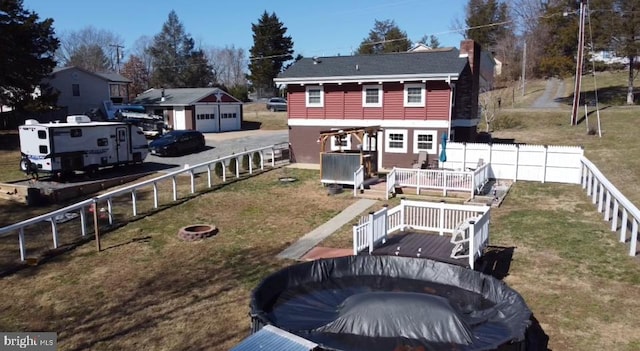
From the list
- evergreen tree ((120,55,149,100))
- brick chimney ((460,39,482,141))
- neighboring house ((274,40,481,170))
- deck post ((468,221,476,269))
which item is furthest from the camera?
evergreen tree ((120,55,149,100))

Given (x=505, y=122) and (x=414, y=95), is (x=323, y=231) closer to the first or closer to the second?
(x=414, y=95)

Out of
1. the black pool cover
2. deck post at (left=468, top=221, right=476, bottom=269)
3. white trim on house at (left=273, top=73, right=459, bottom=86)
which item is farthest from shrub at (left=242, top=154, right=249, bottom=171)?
deck post at (left=468, top=221, right=476, bottom=269)

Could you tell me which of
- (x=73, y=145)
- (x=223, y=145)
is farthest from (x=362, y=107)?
(x=73, y=145)

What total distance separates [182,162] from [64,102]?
24346mm

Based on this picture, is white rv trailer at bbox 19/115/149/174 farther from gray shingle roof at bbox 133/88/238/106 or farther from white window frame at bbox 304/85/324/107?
gray shingle roof at bbox 133/88/238/106

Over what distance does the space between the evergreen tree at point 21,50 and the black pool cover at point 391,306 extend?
3474 cm

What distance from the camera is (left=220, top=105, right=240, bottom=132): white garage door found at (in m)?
45.4

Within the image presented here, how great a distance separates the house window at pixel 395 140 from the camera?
24.4m

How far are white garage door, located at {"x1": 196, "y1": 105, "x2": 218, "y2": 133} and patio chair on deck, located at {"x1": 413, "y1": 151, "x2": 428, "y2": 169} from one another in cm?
2510

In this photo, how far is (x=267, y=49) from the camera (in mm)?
70500

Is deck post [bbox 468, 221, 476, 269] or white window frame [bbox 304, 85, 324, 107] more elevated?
white window frame [bbox 304, 85, 324, 107]

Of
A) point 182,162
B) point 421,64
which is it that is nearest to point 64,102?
point 182,162

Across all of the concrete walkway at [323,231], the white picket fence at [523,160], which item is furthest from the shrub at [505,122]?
the concrete walkway at [323,231]

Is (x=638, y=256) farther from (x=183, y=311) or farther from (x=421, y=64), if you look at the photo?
(x=421, y=64)
